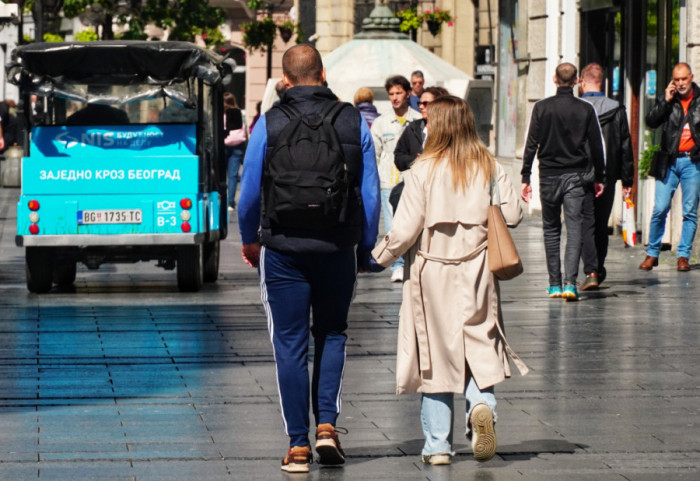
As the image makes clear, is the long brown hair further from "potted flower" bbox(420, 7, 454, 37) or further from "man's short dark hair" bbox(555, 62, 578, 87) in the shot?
"potted flower" bbox(420, 7, 454, 37)

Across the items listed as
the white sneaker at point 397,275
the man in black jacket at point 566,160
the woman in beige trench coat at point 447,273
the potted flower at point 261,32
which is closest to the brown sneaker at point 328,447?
the woman in beige trench coat at point 447,273

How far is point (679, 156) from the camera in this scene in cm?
1612

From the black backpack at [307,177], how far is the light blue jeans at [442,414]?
2.76 ft

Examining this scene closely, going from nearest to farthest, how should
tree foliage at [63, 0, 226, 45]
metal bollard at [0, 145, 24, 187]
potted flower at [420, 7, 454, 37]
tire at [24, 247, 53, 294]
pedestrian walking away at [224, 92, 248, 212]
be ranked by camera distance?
tire at [24, 247, 53, 294] → pedestrian walking away at [224, 92, 248, 212] → metal bollard at [0, 145, 24, 187] → tree foliage at [63, 0, 226, 45] → potted flower at [420, 7, 454, 37]

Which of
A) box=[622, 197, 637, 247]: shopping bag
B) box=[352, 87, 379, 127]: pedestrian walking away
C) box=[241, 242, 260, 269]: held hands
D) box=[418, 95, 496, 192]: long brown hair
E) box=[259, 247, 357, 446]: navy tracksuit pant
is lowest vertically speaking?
box=[622, 197, 637, 247]: shopping bag

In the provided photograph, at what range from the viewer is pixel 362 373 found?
989cm

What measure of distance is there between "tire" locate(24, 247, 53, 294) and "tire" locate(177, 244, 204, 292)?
1.10 meters

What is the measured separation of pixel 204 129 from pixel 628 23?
6.88m

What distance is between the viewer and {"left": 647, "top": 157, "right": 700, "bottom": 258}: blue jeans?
1606 centimetres

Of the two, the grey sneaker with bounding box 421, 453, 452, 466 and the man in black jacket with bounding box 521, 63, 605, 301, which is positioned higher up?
the man in black jacket with bounding box 521, 63, 605, 301

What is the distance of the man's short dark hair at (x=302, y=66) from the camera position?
7.21 metres

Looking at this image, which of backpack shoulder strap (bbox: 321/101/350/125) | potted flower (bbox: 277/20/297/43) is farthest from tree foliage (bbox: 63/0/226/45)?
backpack shoulder strap (bbox: 321/101/350/125)

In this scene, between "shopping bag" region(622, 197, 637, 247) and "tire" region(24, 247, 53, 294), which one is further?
"shopping bag" region(622, 197, 637, 247)

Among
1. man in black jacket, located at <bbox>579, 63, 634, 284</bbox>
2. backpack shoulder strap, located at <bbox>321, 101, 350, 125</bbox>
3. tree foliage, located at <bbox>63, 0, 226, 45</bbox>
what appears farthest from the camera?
tree foliage, located at <bbox>63, 0, 226, 45</bbox>
